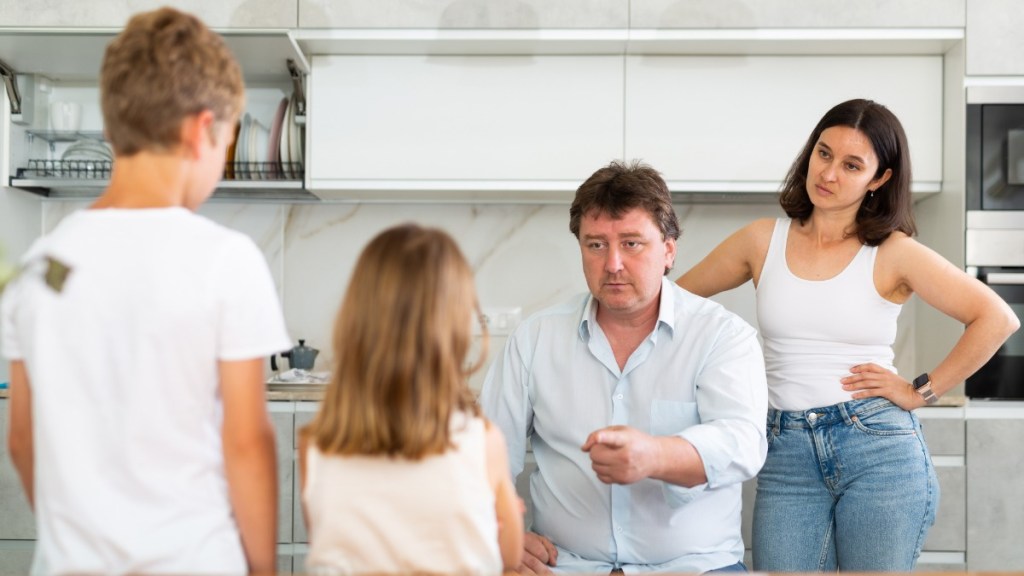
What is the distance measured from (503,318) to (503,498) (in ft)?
6.76

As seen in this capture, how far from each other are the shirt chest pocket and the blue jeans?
0.33 meters

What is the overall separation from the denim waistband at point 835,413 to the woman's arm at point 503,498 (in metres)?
0.95

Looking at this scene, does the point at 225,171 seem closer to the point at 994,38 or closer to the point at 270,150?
the point at 270,150

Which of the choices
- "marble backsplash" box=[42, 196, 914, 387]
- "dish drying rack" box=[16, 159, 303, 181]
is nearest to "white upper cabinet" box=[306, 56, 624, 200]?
"dish drying rack" box=[16, 159, 303, 181]

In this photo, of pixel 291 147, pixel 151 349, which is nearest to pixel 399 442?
pixel 151 349

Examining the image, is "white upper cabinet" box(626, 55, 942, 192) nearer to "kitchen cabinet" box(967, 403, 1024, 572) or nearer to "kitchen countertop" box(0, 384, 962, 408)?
"kitchen countertop" box(0, 384, 962, 408)

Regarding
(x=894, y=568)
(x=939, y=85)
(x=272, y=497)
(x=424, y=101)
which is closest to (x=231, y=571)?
(x=272, y=497)

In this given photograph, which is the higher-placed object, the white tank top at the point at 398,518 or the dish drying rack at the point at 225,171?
the dish drying rack at the point at 225,171

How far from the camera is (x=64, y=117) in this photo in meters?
2.93

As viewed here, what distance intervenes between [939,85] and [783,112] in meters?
0.47

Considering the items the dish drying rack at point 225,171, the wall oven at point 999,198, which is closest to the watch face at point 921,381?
the wall oven at point 999,198

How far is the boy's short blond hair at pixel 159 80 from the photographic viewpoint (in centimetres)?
97

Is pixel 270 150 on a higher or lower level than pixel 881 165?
higher

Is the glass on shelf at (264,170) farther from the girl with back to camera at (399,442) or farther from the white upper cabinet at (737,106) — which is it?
the girl with back to camera at (399,442)
